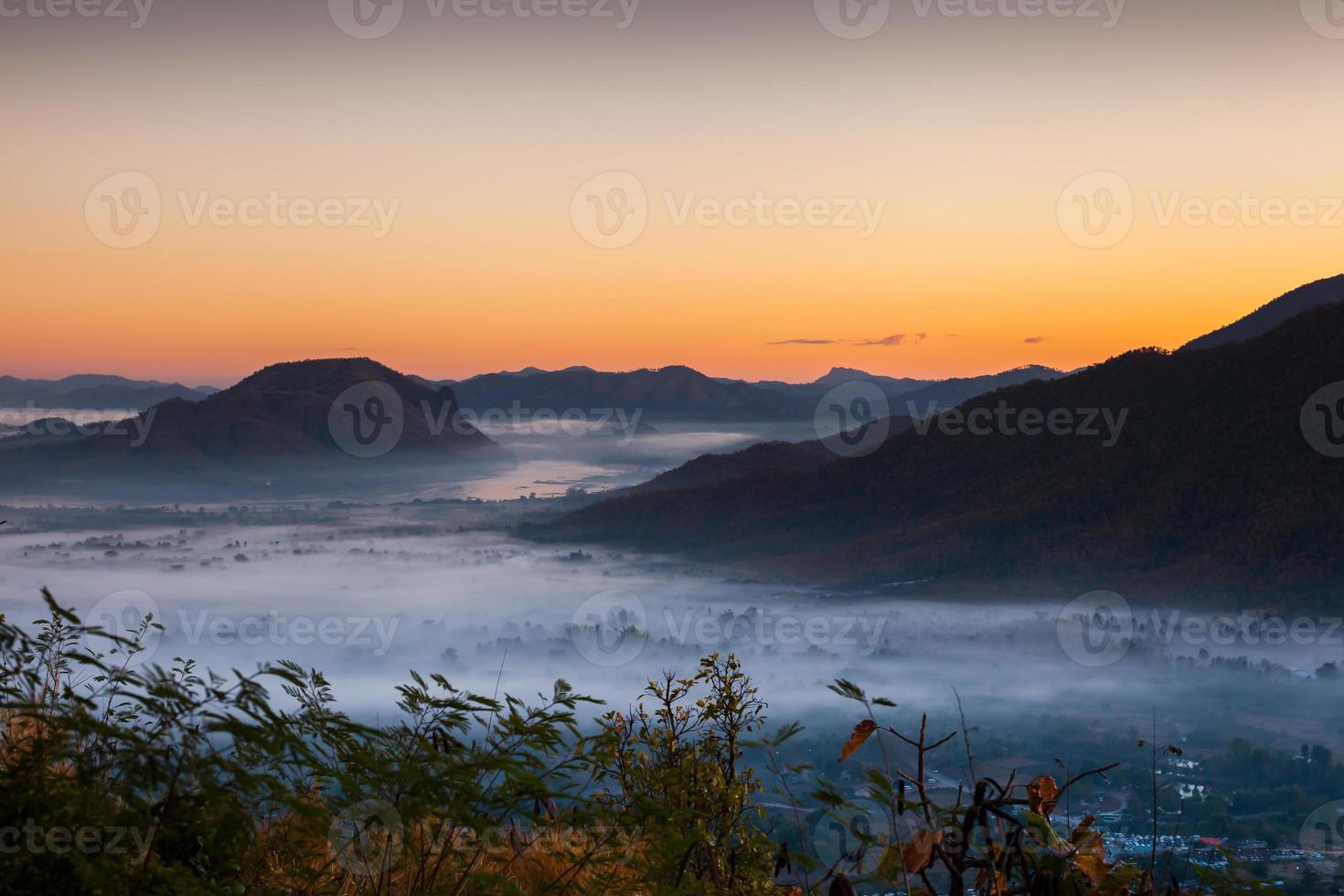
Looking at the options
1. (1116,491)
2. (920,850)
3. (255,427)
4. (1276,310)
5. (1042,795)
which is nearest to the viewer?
(920,850)

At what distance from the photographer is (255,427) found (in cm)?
8756

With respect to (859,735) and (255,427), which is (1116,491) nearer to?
(859,735)

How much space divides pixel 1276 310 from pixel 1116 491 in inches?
1450

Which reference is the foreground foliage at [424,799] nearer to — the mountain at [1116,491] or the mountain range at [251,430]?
the mountain at [1116,491]

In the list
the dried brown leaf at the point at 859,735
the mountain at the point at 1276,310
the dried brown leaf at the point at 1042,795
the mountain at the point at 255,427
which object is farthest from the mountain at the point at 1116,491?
the dried brown leaf at the point at 859,735

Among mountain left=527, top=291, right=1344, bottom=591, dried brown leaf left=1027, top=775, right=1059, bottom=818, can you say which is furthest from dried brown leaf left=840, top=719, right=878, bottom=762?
mountain left=527, top=291, right=1344, bottom=591

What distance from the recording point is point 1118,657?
168ft

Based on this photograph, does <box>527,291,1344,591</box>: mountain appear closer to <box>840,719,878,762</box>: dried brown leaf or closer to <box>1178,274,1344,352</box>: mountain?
<box>1178,274,1344,352</box>: mountain

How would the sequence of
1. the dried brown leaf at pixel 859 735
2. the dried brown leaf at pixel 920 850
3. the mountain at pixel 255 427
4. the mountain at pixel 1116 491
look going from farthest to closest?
the mountain at pixel 255 427
the mountain at pixel 1116 491
the dried brown leaf at pixel 859 735
the dried brown leaf at pixel 920 850

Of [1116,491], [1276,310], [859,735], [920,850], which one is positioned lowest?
[1116,491]

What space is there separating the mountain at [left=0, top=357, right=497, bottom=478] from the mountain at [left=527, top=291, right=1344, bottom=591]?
37.6 metres

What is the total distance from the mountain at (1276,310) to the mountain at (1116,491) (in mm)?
23330

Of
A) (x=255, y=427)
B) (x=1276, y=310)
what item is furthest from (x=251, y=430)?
(x=1276, y=310)

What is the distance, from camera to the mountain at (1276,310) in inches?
2982
